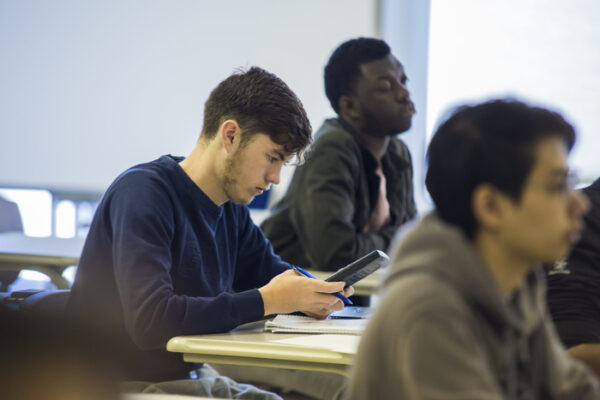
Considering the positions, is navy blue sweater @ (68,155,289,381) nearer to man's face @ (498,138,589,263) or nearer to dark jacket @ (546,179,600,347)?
dark jacket @ (546,179,600,347)

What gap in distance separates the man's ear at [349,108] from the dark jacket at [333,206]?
0.08 metres

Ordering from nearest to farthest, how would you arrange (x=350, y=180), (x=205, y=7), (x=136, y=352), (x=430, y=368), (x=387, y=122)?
1. (x=430, y=368)
2. (x=136, y=352)
3. (x=350, y=180)
4. (x=387, y=122)
5. (x=205, y=7)

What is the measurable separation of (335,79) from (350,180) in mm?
502

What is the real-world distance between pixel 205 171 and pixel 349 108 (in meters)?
1.25

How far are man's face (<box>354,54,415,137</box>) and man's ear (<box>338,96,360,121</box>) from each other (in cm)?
2

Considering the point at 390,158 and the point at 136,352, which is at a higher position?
the point at 390,158

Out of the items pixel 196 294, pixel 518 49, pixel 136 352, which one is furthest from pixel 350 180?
pixel 518 49

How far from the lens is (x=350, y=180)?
2592mm

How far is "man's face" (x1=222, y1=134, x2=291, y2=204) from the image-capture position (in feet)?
5.50

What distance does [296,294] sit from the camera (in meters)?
1.60

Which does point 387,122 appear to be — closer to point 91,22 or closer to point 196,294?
point 196,294

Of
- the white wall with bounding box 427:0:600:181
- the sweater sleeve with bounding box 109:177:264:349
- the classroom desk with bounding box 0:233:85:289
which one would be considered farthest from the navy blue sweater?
the white wall with bounding box 427:0:600:181

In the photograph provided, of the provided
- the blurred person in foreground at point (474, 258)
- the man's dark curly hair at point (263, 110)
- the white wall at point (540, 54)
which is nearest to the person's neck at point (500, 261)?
the blurred person in foreground at point (474, 258)

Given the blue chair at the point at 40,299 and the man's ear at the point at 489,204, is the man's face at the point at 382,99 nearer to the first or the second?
the blue chair at the point at 40,299
